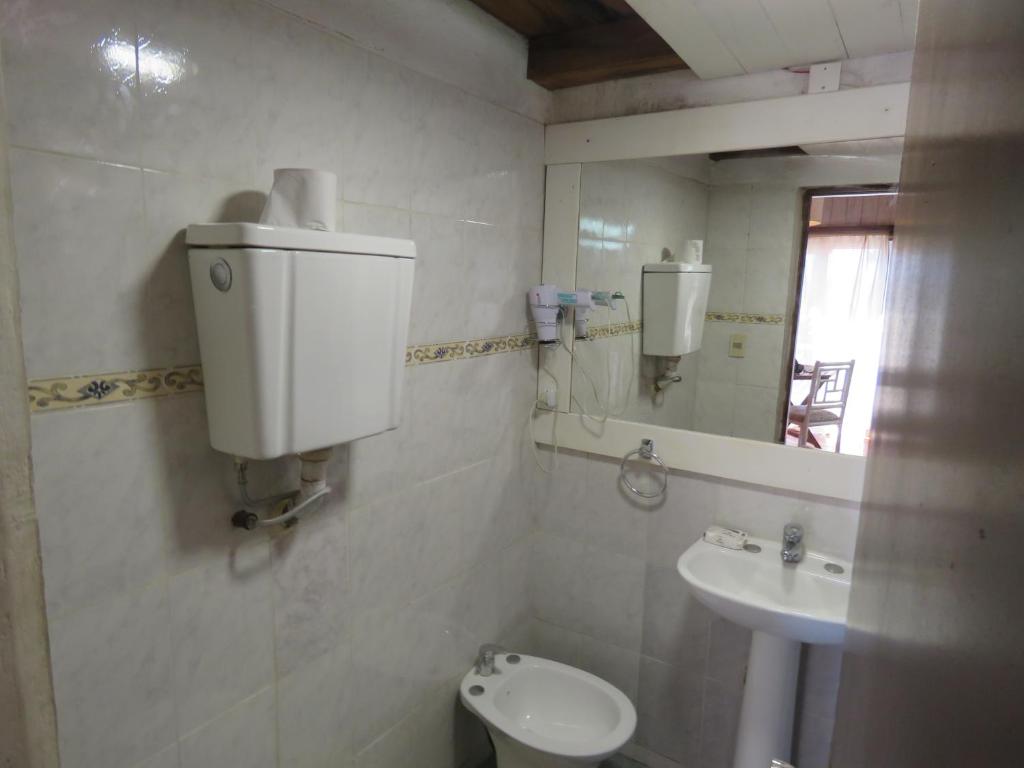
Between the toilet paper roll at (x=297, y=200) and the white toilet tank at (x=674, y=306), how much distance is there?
1.18 metres

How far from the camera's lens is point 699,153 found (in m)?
1.79

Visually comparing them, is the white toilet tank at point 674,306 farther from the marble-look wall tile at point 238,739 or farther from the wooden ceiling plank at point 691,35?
the marble-look wall tile at point 238,739

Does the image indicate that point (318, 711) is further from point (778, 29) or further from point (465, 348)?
point (778, 29)

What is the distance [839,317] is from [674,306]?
0.47m

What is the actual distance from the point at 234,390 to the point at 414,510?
0.76 metres

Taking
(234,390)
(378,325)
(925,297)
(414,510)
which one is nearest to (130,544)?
(234,390)

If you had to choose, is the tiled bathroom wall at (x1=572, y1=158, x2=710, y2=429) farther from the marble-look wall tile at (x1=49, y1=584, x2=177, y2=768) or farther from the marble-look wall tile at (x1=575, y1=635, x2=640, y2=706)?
the marble-look wall tile at (x1=49, y1=584, x2=177, y2=768)

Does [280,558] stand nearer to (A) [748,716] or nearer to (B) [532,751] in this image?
(B) [532,751]

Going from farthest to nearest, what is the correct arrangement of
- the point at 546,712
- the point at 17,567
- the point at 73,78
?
the point at 546,712
the point at 73,78
the point at 17,567

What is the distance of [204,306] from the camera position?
3.34 ft

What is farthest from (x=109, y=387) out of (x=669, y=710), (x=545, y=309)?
(x=669, y=710)

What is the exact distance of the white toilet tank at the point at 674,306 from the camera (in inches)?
73.8

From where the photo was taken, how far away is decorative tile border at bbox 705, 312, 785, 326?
1759 millimetres

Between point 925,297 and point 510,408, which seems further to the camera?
point 510,408
